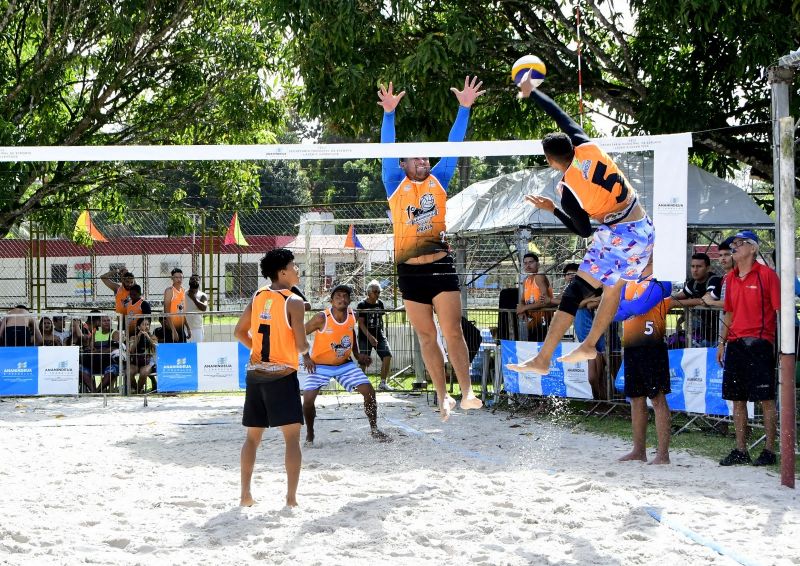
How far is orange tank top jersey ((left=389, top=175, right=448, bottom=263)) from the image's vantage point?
5879 mm

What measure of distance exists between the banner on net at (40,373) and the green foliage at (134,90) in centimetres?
244

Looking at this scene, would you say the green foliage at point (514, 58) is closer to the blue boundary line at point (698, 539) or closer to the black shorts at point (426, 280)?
the black shorts at point (426, 280)

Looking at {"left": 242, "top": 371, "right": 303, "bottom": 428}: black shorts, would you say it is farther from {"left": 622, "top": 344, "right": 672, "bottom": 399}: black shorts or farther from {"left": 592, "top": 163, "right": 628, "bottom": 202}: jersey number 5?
{"left": 622, "top": 344, "right": 672, "bottom": 399}: black shorts

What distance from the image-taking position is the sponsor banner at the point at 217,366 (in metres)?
11.6

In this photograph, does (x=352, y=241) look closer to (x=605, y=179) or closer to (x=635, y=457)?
(x=635, y=457)

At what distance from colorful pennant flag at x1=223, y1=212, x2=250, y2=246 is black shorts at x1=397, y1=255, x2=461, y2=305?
928 cm

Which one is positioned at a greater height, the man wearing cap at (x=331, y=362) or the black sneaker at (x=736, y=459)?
the man wearing cap at (x=331, y=362)

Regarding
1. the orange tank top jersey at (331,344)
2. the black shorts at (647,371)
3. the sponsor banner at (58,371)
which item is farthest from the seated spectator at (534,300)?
the sponsor banner at (58,371)

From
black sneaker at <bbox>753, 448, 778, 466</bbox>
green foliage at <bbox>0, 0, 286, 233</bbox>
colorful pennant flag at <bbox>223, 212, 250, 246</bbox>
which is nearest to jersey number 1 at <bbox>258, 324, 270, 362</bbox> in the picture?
black sneaker at <bbox>753, 448, 778, 466</bbox>

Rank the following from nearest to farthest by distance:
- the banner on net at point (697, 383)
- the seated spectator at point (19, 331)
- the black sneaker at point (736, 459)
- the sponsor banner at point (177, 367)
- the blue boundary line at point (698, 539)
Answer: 1. the blue boundary line at point (698, 539)
2. the black sneaker at point (736, 459)
3. the banner on net at point (697, 383)
4. the sponsor banner at point (177, 367)
5. the seated spectator at point (19, 331)

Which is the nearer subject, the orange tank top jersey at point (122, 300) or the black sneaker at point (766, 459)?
the black sneaker at point (766, 459)

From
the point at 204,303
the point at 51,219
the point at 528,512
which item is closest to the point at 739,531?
the point at 528,512

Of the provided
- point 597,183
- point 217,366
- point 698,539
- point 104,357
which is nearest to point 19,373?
point 104,357

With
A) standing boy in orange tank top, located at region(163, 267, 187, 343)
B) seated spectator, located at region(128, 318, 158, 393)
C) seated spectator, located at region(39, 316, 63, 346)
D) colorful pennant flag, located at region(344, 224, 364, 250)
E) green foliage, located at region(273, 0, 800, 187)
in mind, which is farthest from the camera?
colorful pennant flag, located at region(344, 224, 364, 250)
